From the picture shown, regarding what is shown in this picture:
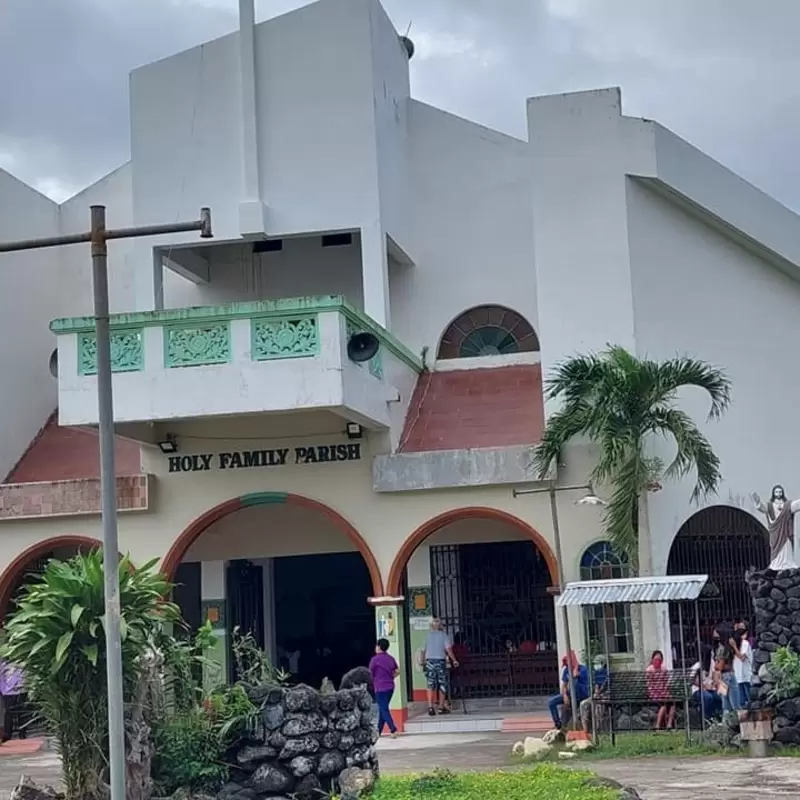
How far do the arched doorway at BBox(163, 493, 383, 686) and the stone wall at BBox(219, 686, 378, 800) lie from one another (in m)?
7.85

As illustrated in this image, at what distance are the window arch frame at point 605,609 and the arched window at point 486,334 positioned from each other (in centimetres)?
377

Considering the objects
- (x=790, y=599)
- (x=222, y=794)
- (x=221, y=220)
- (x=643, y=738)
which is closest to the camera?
(x=222, y=794)

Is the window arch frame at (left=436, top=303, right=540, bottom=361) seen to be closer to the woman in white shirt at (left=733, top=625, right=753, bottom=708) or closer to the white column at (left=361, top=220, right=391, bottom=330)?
the white column at (left=361, top=220, right=391, bottom=330)

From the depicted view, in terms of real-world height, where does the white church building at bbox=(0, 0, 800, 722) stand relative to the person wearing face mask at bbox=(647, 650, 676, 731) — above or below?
above

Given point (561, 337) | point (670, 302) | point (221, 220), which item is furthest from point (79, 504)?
point (670, 302)

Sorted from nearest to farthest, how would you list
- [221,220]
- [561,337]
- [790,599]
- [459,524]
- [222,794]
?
[222,794] → [790,599] → [561,337] → [221,220] → [459,524]

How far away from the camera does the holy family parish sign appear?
1947 centimetres

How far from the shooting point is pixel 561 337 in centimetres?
1905

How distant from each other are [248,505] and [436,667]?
11.5 feet

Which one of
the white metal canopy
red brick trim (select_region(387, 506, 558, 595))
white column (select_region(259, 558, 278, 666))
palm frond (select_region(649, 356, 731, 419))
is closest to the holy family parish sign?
red brick trim (select_region(387, 506, 558, 595))

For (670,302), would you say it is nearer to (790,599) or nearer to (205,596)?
(790,599)

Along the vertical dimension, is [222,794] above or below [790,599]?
below

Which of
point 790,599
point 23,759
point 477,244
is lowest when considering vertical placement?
point 23,759

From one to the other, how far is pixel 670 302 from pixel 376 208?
4289mm
